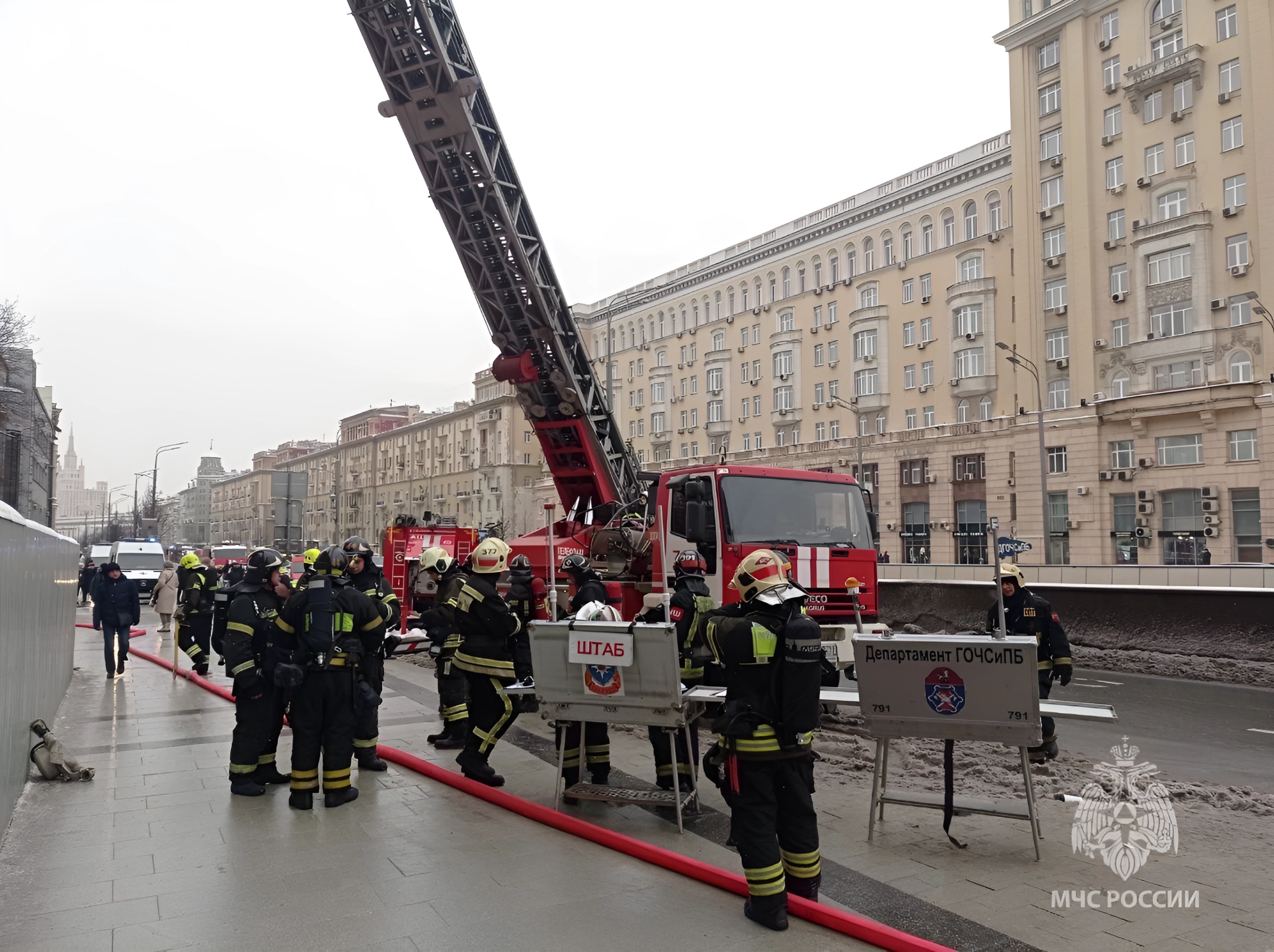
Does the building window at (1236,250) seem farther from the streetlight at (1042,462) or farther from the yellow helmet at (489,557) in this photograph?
the yellow helmet at (489,557)

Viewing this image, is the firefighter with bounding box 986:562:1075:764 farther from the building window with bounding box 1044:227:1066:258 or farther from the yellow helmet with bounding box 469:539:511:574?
the building window with bounding box 1044:227:1066:258

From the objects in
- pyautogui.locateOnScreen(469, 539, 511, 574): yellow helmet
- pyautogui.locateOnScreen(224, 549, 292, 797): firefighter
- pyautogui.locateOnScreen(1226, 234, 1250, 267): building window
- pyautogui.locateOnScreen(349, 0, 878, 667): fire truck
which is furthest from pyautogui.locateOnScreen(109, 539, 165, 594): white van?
pyautogui.locateOnScreen(1226, 234, 1250, 267): building window

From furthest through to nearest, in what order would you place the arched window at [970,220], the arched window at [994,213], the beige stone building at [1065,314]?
the arched window at [970,220], the arched window at [994,213], the beige stone building at [1065,314]

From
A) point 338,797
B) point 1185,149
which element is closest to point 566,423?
point 338,797

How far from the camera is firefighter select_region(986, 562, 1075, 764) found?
6816 mm

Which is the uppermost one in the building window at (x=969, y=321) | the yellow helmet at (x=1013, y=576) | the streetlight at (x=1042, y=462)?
the building window at (x=969, y=321)

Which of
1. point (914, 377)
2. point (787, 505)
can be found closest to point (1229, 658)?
point (787, 505)

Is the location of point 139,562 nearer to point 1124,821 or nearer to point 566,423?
point 566,423

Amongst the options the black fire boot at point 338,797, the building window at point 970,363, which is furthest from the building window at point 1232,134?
the black fire boot at point 338,797

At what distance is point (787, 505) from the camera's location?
376 inches

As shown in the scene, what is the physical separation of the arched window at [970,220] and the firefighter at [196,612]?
36486 millimetres

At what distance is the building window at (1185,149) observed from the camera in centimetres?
3241

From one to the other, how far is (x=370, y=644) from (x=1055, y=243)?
3699 cm

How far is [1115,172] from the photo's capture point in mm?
34688
